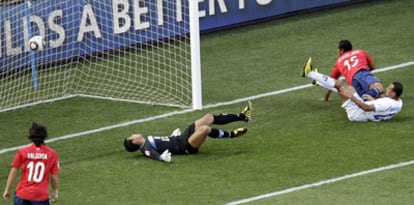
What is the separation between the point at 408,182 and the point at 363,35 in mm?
9362

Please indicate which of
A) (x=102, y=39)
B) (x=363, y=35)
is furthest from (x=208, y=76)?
(x=363, y=35)

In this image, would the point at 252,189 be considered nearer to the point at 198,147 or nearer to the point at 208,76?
the point at 198,147

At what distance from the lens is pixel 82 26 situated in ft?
80.3

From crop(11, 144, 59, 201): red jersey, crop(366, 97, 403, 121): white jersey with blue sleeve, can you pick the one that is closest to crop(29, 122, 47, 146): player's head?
crop(11, 144, 59, 201): red jersey

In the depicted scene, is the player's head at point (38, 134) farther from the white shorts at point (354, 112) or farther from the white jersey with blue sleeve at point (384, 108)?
the white jersey with blue sleeve at point (384, 108)

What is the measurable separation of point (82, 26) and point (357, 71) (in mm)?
5544

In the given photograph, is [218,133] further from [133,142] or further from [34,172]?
[34,172]

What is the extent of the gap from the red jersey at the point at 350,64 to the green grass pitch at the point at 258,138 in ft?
2.02

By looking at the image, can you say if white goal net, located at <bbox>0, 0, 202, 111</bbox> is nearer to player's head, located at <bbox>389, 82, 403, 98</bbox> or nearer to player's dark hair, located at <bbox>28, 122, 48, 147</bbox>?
player's head, located at <bbox>389, 82, 403, 98</bbox>

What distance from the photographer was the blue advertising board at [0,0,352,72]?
78.0 ft

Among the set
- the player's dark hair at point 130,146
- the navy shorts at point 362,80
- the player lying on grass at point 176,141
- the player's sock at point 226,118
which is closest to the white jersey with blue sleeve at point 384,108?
the navy shorts at point 362,80

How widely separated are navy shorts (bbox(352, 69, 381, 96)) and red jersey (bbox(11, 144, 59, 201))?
7.74 m

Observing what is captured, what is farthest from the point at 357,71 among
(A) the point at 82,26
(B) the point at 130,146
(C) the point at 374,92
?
(A) the point at 82,26

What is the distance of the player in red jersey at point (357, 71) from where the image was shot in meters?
21.6
